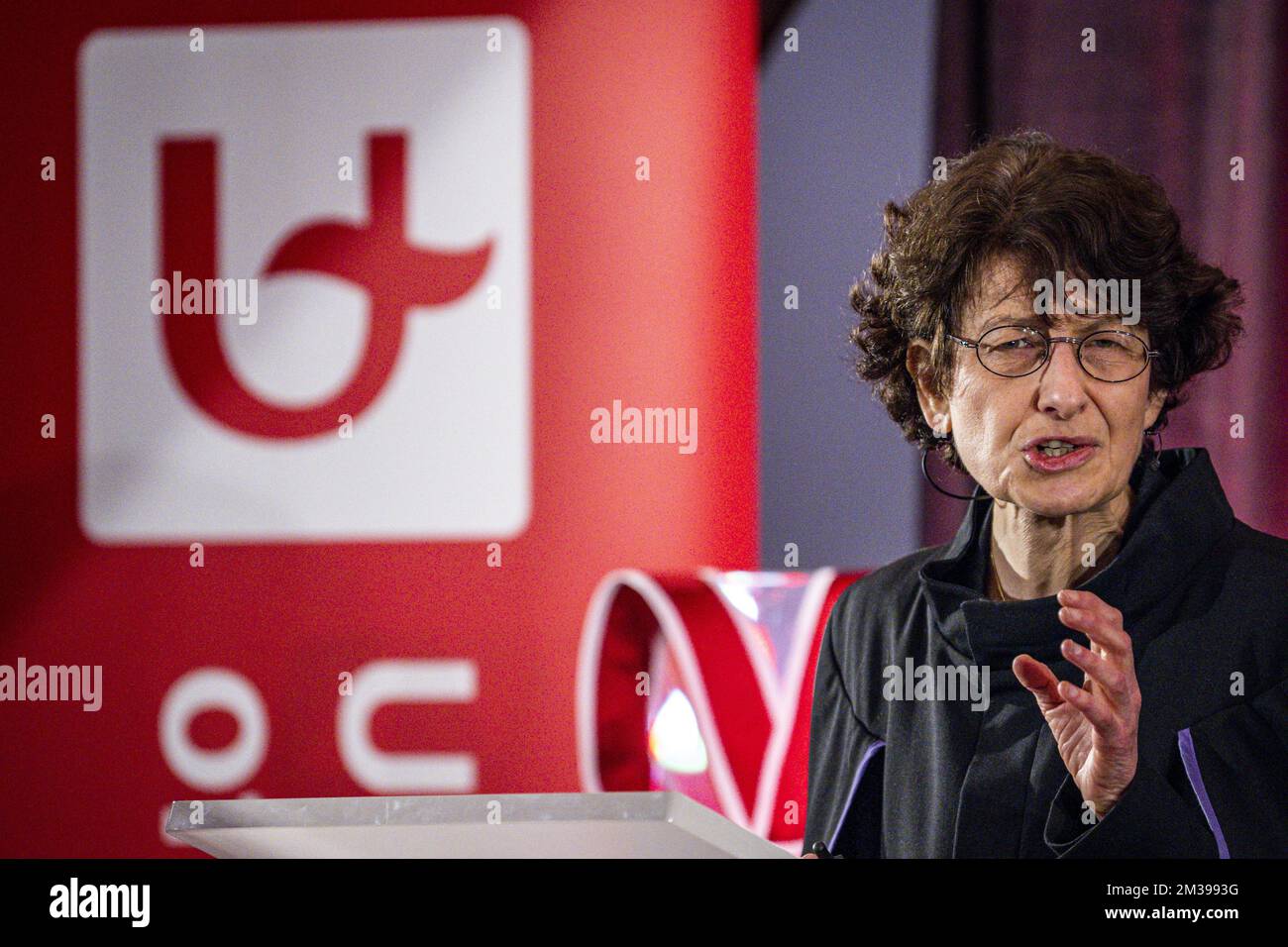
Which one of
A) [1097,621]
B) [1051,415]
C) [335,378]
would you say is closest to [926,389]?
[1051,415]

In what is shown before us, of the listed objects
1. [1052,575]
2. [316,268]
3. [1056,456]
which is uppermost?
[316,268]

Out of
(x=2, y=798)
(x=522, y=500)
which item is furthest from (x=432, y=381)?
(x=2, y=798)

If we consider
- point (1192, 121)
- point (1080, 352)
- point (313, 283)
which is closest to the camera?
point (1080, 352)

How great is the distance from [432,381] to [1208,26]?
4.66ft

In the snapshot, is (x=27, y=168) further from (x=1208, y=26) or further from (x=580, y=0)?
(x=1208, y=26)

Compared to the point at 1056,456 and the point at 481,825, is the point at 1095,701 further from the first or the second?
the point at 481,825

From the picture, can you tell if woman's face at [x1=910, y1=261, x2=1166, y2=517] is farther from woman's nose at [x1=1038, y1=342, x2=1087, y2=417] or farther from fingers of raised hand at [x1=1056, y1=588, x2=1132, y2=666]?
fingers of raised hand at [x1=1056, y1=588, x2=1132, y2=666]

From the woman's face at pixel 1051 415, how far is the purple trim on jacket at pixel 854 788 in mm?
325

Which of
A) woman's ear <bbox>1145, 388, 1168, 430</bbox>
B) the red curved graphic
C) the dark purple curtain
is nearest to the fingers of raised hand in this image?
woman's ear <bbox>1145, 388, 1168, 430</bbox>

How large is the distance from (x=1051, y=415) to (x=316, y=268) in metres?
1.45

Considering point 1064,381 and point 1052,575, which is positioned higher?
point 1064,381

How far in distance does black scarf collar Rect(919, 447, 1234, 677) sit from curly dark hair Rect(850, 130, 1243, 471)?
0.50ft

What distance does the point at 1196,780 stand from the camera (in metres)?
1.37

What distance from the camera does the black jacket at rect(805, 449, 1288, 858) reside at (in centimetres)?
136
